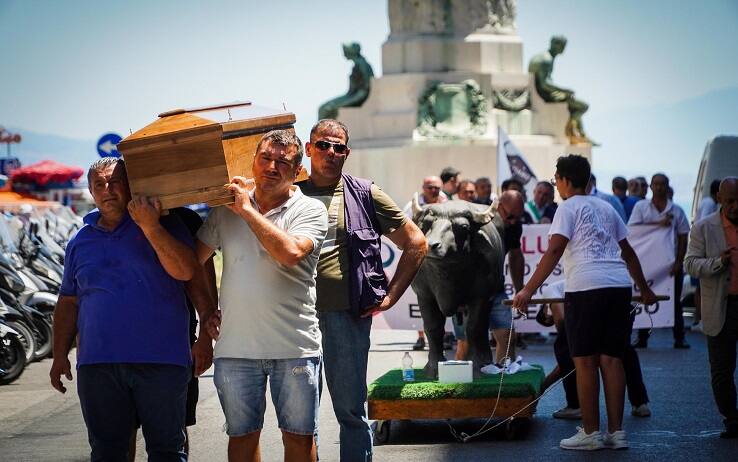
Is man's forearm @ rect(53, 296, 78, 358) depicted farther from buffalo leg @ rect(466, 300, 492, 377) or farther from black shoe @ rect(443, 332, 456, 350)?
black shoe @ rect(443, 332, 456, 350)

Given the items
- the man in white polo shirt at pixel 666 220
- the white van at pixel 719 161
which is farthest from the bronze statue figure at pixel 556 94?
the man in white polo shirt at pixel 666 220

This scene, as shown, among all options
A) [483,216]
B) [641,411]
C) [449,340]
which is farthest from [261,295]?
[449,340]

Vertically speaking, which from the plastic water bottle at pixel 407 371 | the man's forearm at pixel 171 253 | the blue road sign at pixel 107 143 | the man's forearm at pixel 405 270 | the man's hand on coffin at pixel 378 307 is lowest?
the plastic water bottle at pixel 407 371

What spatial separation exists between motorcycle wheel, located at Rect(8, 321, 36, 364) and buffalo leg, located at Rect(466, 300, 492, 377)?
17.8 ft

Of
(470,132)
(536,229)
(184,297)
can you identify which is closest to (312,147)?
(184,297)

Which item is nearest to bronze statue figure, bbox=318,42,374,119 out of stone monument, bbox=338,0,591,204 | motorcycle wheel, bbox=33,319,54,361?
stone monument, bbox=338,0,591,204

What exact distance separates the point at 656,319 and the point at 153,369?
11894 mm

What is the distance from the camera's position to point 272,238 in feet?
23.9

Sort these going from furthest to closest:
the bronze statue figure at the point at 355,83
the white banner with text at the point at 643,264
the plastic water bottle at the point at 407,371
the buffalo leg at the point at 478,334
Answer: the bronze statue figure at the point at 355,83
the white banner with text at the point at 643,264
the buffalo leg at the point at 478,334
the plastic water bottle at the point at 407,371

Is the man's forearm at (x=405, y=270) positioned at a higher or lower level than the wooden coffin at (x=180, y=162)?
lower

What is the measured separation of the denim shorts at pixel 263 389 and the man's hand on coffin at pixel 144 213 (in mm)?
724

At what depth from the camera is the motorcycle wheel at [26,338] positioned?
52.0 feet

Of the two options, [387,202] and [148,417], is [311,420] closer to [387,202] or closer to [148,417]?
[148,417]

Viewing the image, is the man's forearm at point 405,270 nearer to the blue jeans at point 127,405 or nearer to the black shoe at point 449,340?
the blue jeans at point 127,405
